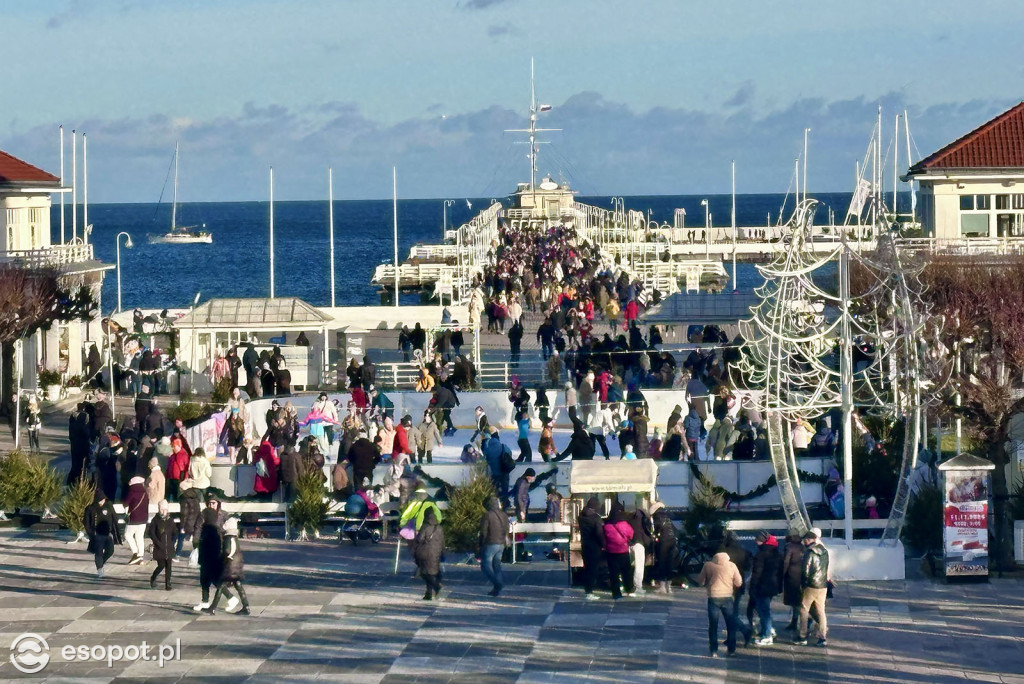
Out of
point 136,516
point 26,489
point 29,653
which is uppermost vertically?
point 26,489

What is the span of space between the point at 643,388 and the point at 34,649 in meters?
16.4

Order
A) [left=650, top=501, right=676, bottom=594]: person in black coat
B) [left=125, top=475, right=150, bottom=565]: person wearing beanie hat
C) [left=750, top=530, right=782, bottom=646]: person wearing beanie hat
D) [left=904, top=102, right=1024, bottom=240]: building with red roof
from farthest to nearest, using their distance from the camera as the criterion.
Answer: [left=904, top=102, right=1024, bottom=240]: building with red roof → [left=125, top=475, right=150, bottom=565]: person wearing beanie hat → [left=650, top=501, right=676, bottom=594]: person in black coat → [left=750, top=530, right=782, bottom=646]: person wearing beanie hat

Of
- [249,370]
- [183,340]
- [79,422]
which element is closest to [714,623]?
[79,422]

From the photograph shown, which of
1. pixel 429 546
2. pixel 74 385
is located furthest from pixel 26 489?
pixel 74 385

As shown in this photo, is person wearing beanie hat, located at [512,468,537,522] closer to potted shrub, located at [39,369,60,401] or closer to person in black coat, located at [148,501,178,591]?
person in black coat, located at [148,501,178,591]

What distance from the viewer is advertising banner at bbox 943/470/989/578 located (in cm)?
1862

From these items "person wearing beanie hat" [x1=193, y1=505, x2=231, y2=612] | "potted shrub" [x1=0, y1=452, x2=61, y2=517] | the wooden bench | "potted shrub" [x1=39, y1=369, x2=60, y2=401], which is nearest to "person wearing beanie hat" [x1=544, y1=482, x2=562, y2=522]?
Result: the wooden bench

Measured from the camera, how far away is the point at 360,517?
21.9 meters

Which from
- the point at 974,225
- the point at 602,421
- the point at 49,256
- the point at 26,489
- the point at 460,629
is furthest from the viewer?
the point at 974,225

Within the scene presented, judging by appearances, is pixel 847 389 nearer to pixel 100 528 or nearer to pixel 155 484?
pixel 155 484

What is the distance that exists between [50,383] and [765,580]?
79.1ft

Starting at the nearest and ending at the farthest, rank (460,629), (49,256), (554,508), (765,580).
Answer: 1. (765,580)
2. (460,629)
3. (554,508)
4. (49,256)

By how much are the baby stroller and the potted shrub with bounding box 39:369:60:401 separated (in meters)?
16.4

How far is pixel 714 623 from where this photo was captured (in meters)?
15.8
